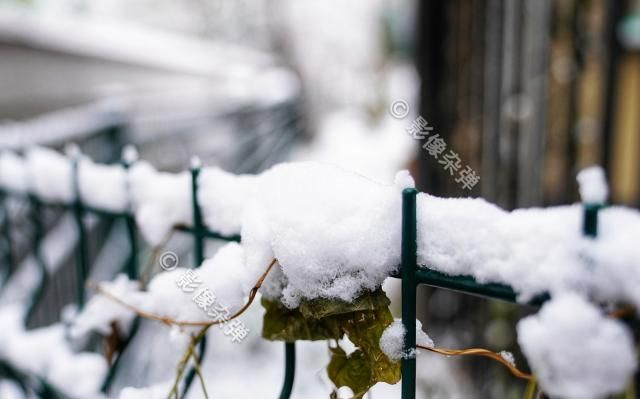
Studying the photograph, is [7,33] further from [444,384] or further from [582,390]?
[582,390]

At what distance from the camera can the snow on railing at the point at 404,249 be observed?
2.00 ft

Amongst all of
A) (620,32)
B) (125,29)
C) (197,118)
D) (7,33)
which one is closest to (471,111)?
(620,32)

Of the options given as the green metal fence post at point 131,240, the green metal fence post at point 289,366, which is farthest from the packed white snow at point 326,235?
the green metal fence post at point 131,240

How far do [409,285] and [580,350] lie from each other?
0.23 meters

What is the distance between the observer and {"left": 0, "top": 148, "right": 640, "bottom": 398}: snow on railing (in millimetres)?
611

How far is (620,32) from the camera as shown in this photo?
2.48m

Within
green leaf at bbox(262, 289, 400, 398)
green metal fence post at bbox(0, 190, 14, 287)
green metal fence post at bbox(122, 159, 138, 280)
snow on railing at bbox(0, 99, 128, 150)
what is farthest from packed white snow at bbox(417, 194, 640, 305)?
snow on railing at bbox(0, 99, 128, 150)

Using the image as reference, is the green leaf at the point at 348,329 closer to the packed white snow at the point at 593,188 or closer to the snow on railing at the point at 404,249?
the snow on railing at the point at 404,249

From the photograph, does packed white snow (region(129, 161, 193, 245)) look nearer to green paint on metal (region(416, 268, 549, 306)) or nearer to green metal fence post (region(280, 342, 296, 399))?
green metal fence post (region(280, 342, 296, 399))

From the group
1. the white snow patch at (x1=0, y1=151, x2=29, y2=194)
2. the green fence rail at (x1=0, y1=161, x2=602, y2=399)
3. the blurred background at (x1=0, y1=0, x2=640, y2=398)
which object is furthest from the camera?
the blurred background at (x1=0, y1=0, x2=640, y2=398)

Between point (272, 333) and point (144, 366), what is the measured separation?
2311 mm

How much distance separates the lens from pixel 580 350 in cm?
59

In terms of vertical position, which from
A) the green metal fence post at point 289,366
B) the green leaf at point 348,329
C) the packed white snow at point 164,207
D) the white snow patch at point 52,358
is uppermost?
the packed white snow at point 164,207

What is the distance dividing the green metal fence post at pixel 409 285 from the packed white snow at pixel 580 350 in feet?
0.61
